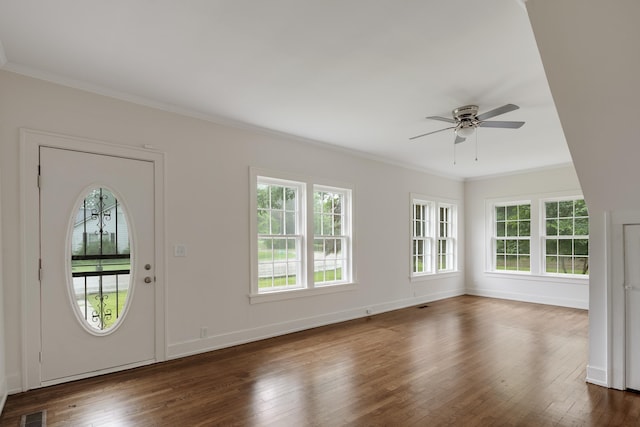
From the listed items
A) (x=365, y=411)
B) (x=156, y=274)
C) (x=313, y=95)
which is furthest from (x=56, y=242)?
(x=365, y=411)

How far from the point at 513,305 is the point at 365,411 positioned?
5311 millimetres

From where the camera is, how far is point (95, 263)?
3.33m

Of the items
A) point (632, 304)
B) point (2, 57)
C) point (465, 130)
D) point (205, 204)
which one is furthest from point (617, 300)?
point (2, 57)

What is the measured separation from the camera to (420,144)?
5281 millimetres

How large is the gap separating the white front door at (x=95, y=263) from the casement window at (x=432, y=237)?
4.86 meters

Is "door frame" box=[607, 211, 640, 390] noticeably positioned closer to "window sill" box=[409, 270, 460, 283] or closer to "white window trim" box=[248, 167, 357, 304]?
"white window trim" box=[248, 167, 357, 304]

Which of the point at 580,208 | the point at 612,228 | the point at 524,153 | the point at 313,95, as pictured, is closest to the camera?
the point at 612,228

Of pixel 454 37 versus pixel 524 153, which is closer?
pixel 454 37

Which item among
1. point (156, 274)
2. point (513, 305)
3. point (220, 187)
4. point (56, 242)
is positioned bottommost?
point (513, 305)

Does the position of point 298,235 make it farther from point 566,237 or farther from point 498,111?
point 566,237

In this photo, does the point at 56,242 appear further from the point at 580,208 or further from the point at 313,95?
the point at 580,208

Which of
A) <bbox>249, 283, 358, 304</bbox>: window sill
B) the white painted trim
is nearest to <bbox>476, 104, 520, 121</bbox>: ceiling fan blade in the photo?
<bbox>249, 283, 358, 304</bbox>: window sill

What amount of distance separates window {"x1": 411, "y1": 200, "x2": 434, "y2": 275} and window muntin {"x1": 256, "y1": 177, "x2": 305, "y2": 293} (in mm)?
2784

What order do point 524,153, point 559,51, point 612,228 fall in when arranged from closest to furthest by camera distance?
point 559,51
point 612,228
point 524,153
